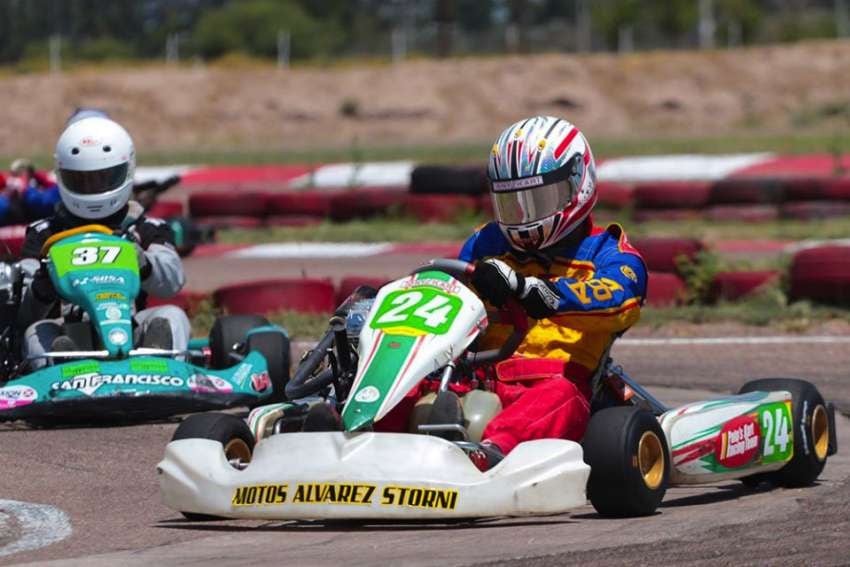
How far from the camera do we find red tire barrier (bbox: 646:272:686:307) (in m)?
10.4

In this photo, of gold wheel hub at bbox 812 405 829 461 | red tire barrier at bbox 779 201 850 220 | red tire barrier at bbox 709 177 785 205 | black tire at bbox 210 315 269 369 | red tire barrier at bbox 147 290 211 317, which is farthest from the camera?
red tire barrier at bbox 709 177 785 205

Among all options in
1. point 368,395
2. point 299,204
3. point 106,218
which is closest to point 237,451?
point 368,395

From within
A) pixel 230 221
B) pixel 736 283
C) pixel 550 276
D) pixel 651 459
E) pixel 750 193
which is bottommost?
pixel 230 221

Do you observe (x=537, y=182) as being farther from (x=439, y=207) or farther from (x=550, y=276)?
(x=439, y=207)

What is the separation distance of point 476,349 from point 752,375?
3.20 metres

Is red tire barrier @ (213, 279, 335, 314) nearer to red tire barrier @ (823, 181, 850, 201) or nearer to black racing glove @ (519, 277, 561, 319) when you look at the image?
black racing glove @ (519, 277, 561, 319)

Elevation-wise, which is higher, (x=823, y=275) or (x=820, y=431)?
(x=820, y=431)

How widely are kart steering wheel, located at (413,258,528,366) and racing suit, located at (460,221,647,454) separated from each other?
0.03 metres

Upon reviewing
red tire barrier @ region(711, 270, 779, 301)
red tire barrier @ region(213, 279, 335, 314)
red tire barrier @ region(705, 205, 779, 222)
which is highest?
red tire barrier @ region(213, 279, 335, 314)

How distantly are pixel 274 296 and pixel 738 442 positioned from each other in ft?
16.8

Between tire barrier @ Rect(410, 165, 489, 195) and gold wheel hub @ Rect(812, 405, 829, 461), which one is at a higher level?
gold wheel hub @ Rect(812, 405, 829, 461)

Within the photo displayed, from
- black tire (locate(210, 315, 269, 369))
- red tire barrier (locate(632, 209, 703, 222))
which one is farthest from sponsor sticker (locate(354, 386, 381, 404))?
red tire barrier (locate(632, 209, 703, 222))

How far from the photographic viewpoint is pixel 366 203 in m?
16.2

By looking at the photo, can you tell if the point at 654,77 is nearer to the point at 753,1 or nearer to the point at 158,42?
the point at 158,42
